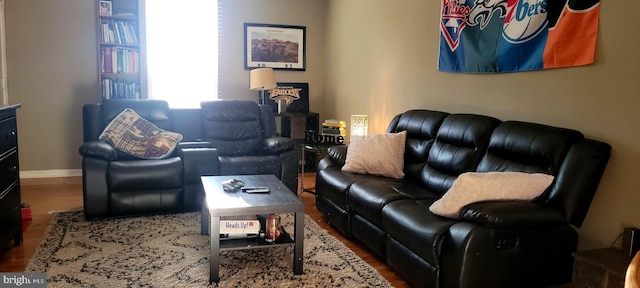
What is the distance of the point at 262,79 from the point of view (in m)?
5.57

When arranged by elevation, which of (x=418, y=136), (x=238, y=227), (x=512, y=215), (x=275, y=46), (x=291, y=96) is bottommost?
(x=238, y=227)

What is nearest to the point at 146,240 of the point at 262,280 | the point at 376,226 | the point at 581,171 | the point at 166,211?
the point at 166,211

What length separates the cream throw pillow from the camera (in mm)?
3662

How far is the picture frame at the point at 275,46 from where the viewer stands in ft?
19.8

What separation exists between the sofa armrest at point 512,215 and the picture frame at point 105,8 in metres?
4.52

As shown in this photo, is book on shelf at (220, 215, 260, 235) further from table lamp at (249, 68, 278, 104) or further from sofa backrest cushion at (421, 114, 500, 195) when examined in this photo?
table lamp at (249, 68, 278, 104)

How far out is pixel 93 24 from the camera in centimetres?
543

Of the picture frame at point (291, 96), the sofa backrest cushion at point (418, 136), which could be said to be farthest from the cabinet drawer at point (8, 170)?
the picture frame at point (291, 96)

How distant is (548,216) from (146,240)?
2.55m

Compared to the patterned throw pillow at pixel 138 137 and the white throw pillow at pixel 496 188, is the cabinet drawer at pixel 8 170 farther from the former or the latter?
the white throw pillow at pixel 496 188

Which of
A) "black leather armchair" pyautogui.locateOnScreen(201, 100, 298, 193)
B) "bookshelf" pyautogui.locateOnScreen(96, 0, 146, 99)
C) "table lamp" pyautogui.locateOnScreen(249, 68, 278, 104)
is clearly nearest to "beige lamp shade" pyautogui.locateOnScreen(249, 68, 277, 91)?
"table lamp" pyautogui.locateOnScreen(249, 68, 278, 104)

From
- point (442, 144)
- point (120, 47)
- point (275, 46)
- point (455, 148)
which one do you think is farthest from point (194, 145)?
point (455, 148)

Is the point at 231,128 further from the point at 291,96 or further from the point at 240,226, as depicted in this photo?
the point at 240,226

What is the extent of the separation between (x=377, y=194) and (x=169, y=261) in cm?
135
